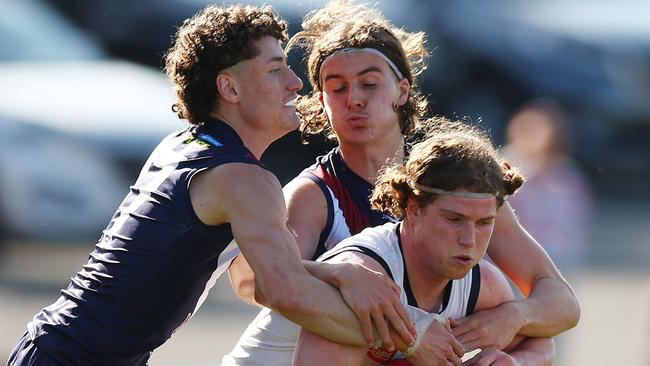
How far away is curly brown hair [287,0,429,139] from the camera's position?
18.3 feet

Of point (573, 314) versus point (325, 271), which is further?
point (573, 314)

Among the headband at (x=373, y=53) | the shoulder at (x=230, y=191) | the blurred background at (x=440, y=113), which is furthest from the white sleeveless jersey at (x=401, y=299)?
the blurred background at (x=440, y=113)

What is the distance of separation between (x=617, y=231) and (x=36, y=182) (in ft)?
21.9

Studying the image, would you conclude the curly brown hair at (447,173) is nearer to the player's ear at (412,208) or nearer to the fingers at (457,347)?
the player's ear at (412,208)

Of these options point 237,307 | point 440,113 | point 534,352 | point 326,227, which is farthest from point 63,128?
point 534,352

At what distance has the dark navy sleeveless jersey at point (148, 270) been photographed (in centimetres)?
463

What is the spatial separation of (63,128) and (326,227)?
7846 millimetres

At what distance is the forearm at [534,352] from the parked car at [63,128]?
7993 mm

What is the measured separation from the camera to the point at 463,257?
4617 millimetres

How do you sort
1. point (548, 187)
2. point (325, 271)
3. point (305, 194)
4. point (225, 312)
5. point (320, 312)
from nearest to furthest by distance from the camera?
1. point (320, 312)
2. point (325, 271)
3. point (305, 194)
4. point (548, 187)
5. point (225, 312)

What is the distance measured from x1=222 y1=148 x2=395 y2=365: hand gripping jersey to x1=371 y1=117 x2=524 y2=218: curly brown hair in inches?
12.0

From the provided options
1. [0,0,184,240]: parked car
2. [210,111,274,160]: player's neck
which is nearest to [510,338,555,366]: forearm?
[210,111,274,160]: player's neck

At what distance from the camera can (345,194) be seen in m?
5.32

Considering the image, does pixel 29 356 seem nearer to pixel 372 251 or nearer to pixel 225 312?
pixel 372 251
